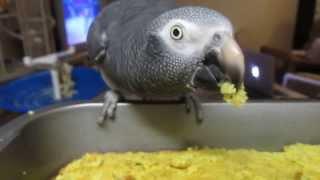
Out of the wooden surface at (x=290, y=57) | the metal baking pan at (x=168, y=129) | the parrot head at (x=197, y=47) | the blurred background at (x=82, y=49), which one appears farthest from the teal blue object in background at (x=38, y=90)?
the wooden surface at (x=290, y=57)

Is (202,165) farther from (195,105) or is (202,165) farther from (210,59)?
(210,59)

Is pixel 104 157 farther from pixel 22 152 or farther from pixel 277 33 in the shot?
pixel 277 33

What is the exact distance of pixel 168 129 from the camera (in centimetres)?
63

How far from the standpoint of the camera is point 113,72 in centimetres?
62

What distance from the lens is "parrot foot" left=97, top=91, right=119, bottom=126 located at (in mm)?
614

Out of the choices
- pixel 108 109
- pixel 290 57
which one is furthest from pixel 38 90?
pixel 290 57

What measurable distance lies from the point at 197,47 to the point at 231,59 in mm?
50

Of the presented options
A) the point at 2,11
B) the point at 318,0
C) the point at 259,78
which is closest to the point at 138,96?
the point at 259,78

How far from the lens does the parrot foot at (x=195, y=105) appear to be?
2.02 feet

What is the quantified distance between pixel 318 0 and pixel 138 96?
1.46 meters

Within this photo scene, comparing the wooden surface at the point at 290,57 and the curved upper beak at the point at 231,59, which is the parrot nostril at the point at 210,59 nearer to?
the curved upper beak at the point at 231,59

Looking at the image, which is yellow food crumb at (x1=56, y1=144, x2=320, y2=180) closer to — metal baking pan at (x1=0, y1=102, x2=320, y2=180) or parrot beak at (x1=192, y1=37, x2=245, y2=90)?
metal baking pan at (x1=0, y1=102, x2=320, y2=180)

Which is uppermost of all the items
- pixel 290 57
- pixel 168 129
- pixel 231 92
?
pixel 231 92

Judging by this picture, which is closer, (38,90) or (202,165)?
(202,165)
